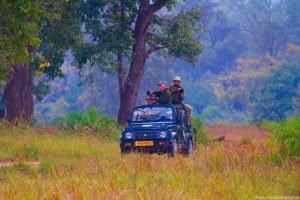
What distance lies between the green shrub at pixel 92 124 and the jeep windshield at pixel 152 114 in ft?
13.1

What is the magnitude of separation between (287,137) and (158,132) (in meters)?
3.22

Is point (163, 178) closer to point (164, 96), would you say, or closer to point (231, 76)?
point (164, 96)

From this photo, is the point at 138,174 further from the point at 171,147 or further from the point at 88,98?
the point at 88,98

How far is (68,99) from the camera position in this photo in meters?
57.1

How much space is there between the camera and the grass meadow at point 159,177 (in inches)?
253

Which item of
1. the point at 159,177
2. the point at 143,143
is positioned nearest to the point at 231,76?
the point at 143,143

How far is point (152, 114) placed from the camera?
12.6 meters

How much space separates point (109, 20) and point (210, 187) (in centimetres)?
1468

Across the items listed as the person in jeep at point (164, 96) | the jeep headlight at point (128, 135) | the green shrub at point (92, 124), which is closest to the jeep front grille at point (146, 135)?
the jeep headlight at point (128, 135)

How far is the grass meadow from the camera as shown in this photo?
21.1ft

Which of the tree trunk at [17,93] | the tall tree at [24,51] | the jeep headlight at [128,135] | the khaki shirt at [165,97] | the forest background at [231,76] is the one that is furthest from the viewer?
the forest background at [231,76]

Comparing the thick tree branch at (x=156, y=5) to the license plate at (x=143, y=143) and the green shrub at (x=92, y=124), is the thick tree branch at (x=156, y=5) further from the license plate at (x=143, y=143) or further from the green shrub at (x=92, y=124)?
the license plate at (x=143, y=143)

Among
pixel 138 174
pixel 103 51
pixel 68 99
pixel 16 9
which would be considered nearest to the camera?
pixel 138 174

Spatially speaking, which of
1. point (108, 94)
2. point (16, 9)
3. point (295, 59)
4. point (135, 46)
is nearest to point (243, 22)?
point (295, 59)
